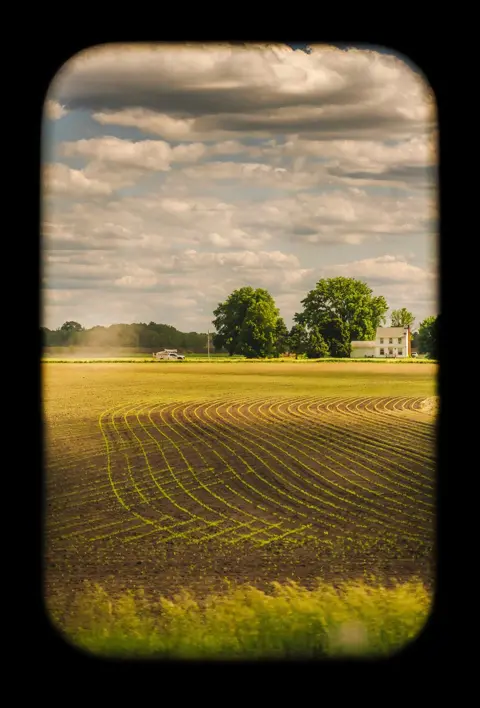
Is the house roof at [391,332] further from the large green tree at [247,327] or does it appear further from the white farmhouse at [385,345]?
the large green tree at [247,327]

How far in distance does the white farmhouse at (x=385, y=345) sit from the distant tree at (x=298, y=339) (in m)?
6.24

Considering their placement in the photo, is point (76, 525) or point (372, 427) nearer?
point (76, 525)

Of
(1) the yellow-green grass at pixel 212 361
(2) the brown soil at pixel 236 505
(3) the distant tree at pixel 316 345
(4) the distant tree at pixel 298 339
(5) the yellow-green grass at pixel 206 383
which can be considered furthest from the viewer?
(1) the yellow-green grass at pixel 212 361

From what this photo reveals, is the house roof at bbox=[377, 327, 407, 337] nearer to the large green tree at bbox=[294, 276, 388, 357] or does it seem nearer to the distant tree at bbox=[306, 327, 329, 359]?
the large green tree at bbox=[294, 276, 388, 357]

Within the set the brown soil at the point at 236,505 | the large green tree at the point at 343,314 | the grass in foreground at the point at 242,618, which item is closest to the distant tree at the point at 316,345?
the large green tree at the point at 343,314

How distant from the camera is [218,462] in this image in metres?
8.20

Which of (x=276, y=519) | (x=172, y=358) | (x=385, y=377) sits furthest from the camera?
(x=172, y=358)

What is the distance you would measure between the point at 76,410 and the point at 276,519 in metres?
7.53

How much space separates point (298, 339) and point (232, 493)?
515 inches

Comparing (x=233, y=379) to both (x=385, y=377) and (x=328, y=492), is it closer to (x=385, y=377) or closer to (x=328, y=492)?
(x=385, y=377)

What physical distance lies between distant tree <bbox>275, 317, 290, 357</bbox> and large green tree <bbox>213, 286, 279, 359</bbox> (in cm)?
28

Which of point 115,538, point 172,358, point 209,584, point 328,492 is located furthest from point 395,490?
point 172,358

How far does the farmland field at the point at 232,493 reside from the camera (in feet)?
13.3
